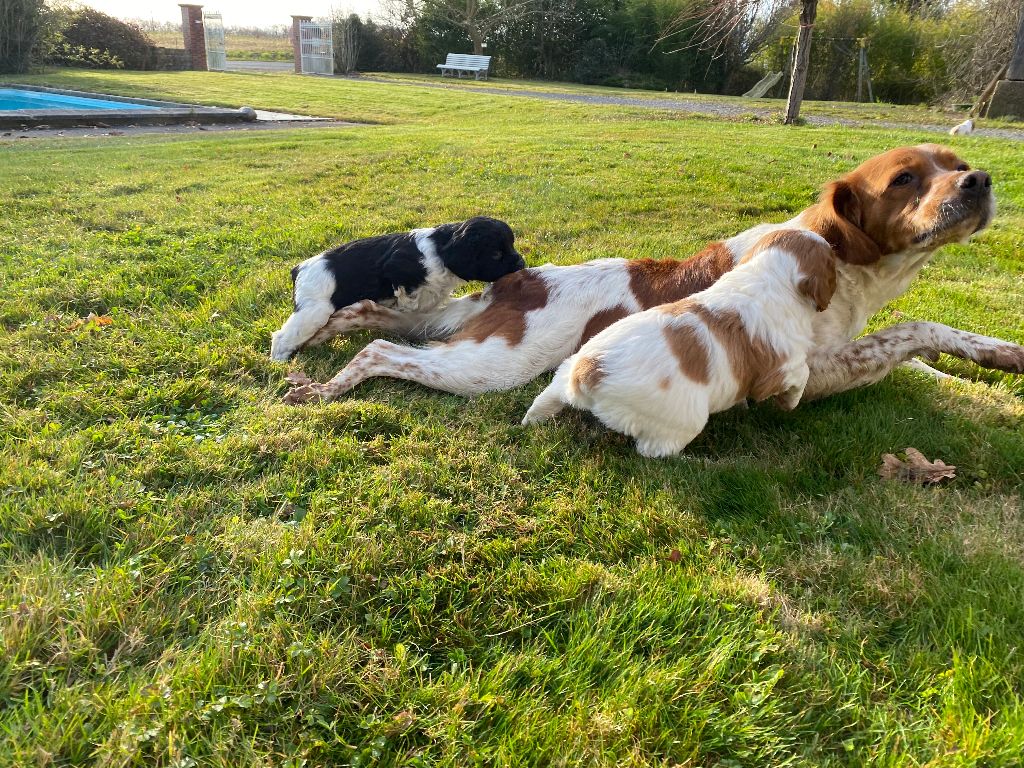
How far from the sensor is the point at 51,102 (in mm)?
17672

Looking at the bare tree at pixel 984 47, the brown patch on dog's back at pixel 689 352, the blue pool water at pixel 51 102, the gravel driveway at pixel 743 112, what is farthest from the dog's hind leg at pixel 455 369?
the bare tree at pixel 984 47

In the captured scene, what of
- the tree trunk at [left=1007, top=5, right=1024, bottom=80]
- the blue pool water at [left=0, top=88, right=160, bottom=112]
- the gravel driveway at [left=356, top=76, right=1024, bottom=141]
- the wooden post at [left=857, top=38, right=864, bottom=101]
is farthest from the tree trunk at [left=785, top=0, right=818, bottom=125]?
the blue pool water at [left=0, top=88, right=160, bottom=112]

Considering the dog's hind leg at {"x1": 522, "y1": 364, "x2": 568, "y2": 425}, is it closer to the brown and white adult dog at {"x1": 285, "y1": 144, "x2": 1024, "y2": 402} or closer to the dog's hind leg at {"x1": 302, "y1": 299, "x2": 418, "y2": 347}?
the brown and white adult dog at {"x1": 285, "y1": 144, "x2": 1024, "y2": 402}

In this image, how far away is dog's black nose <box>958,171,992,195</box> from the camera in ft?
9.05

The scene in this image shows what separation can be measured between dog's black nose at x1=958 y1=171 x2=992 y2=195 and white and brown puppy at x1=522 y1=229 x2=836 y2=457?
58 cm

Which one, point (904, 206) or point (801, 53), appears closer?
point (904, 206)

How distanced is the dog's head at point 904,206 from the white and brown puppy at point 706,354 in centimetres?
25

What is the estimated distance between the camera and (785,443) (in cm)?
293

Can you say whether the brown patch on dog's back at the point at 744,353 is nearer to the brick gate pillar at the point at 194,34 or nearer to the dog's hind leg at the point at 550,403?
the dog's hind leg at the point at 550,403

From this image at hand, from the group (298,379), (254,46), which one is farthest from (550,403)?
(254,46)

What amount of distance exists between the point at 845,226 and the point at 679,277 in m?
0.83

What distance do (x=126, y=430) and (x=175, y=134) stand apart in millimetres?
12348

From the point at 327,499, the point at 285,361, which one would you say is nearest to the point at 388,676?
the point at 327,499

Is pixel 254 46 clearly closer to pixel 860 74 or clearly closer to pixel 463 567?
pixel 860 74
